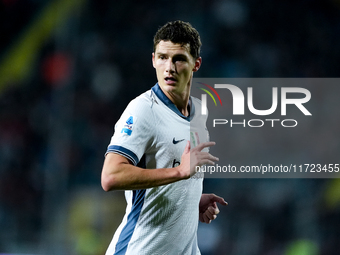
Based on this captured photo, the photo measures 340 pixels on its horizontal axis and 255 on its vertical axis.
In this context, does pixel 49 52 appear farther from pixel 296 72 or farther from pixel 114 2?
pixel 296 72

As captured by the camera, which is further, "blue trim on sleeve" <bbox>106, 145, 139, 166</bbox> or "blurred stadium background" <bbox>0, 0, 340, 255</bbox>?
"blurred stadium background" <bbox>0, 0, 340, 255</bbox>

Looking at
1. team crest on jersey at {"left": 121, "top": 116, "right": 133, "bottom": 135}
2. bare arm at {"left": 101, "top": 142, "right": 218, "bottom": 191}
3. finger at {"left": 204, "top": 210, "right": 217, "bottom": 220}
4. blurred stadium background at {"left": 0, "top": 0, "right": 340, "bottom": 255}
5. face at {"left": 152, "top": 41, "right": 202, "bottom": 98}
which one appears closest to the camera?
bare arm at {"left": 101, "top": 142, "right": 218, "bottom": 191}

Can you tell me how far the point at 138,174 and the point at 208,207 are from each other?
742 mm

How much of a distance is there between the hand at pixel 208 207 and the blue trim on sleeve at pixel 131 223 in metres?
0.52

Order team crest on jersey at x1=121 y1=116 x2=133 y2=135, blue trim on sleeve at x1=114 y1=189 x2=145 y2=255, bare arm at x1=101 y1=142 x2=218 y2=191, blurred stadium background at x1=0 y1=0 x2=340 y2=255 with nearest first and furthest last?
1. bare arm at x1=101 y1=142 x2=218 y2=191
2. team crest on jersey at x1=121 y1=116 x2=133 y2=135
3. blue trim on sleeve at x1=114 y1=189 x2=145 y2=255
4. blurred stadium background at x1=0 y1=0 x2=340 y2=255

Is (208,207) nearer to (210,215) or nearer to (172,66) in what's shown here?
(210,215)

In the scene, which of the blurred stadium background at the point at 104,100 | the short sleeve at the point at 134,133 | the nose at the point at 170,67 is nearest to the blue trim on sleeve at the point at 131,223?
Result: the short sleeve at the point at 134,133

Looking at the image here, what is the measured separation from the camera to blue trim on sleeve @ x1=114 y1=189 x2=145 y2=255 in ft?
5.70

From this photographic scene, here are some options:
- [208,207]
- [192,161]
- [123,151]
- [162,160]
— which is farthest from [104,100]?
[192,161]

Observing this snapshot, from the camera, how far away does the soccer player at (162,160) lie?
5.02 feet

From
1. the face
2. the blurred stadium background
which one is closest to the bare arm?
the face

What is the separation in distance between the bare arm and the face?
500 mm

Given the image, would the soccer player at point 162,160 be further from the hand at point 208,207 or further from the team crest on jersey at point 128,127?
the hand at point 208,207

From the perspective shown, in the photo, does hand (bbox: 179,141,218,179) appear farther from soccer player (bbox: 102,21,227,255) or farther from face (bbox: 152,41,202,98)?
face (bbox: 152,41,202,98)
